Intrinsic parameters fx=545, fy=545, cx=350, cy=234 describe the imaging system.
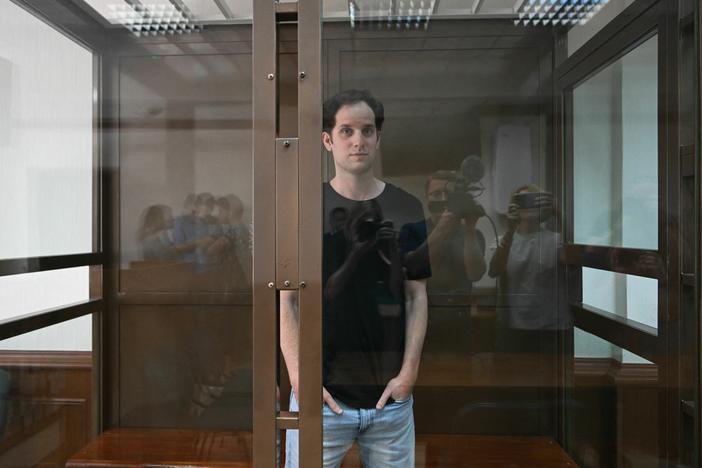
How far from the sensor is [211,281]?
4.58 ft

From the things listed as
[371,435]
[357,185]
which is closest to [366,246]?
[357,185]

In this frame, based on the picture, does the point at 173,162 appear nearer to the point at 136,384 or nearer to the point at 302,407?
the point at 136,384

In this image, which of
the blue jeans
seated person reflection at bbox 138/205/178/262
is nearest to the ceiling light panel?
seated person reflection at bbox 138/205/178/262

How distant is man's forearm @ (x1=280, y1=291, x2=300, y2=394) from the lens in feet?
4.50

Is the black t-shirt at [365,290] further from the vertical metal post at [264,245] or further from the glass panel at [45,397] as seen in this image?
the glass panel at [45,397]

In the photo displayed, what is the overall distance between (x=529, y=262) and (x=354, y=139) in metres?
0.53

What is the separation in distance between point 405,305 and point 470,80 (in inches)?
22.9

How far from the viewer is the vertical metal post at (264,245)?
4.45 ft

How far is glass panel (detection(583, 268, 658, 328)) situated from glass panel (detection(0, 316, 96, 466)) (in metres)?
1.32

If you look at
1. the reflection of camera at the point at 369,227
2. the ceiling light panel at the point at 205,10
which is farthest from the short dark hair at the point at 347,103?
the ceiling light panel at the point at 205,10

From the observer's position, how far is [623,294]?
4.46 feet

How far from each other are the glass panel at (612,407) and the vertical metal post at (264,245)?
0.76 meters

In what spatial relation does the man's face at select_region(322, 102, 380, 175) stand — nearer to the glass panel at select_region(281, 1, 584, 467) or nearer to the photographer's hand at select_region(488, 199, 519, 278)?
the glass panel at select_region(281, 1, 584, 467)

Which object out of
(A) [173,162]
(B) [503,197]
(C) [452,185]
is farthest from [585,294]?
(A) [173,162]
